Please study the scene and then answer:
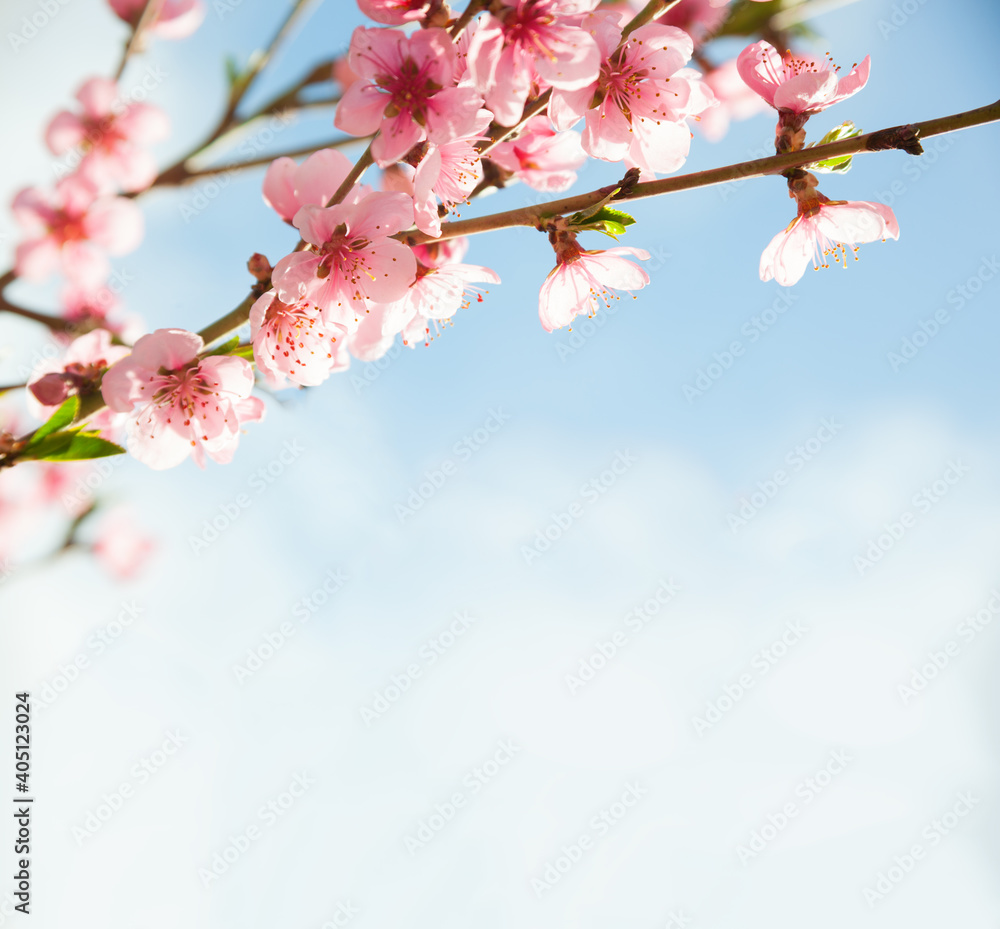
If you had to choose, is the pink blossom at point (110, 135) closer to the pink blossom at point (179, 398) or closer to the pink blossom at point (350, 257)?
the pink blossom at point (179, 398)

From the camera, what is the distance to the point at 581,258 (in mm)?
1239

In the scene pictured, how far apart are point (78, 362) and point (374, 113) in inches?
31.7

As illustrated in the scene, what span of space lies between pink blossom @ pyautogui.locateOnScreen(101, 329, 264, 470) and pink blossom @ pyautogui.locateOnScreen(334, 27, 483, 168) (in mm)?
456

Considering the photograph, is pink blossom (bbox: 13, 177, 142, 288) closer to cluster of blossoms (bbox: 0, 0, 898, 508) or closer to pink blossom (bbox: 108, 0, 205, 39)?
pink blossom (bbox: 108, 0, 205, 39)

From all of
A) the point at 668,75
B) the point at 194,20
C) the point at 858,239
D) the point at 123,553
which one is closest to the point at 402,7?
the point at 668,75

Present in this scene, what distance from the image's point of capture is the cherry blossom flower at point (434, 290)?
129cm

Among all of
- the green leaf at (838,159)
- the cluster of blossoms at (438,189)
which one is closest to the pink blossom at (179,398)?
the cluster of blossoms at (438,189)

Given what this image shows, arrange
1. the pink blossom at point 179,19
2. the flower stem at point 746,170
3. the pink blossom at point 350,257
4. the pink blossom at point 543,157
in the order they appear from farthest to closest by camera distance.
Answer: the pink blossom at point 179,19 < the pink blossom at point 543,157 < the pink blossom at point 350,257 < the flower stem at point 746,170

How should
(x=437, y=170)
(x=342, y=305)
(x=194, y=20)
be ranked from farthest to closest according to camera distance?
(x=194, y=20) < (x=342, y=305) < (x=437, y=170)

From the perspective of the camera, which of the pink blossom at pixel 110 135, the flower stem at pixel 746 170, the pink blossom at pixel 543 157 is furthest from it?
the pink blossom at pixel 110 135

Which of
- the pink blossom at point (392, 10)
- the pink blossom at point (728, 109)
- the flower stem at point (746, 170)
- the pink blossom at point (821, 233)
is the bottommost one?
the pink blossom at point (728, 109)

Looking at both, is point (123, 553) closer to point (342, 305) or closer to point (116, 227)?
point (116, 227)

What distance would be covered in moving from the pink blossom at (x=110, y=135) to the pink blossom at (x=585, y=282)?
2.34m

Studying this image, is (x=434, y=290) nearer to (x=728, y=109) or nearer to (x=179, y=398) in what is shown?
(x=179, y=398)
